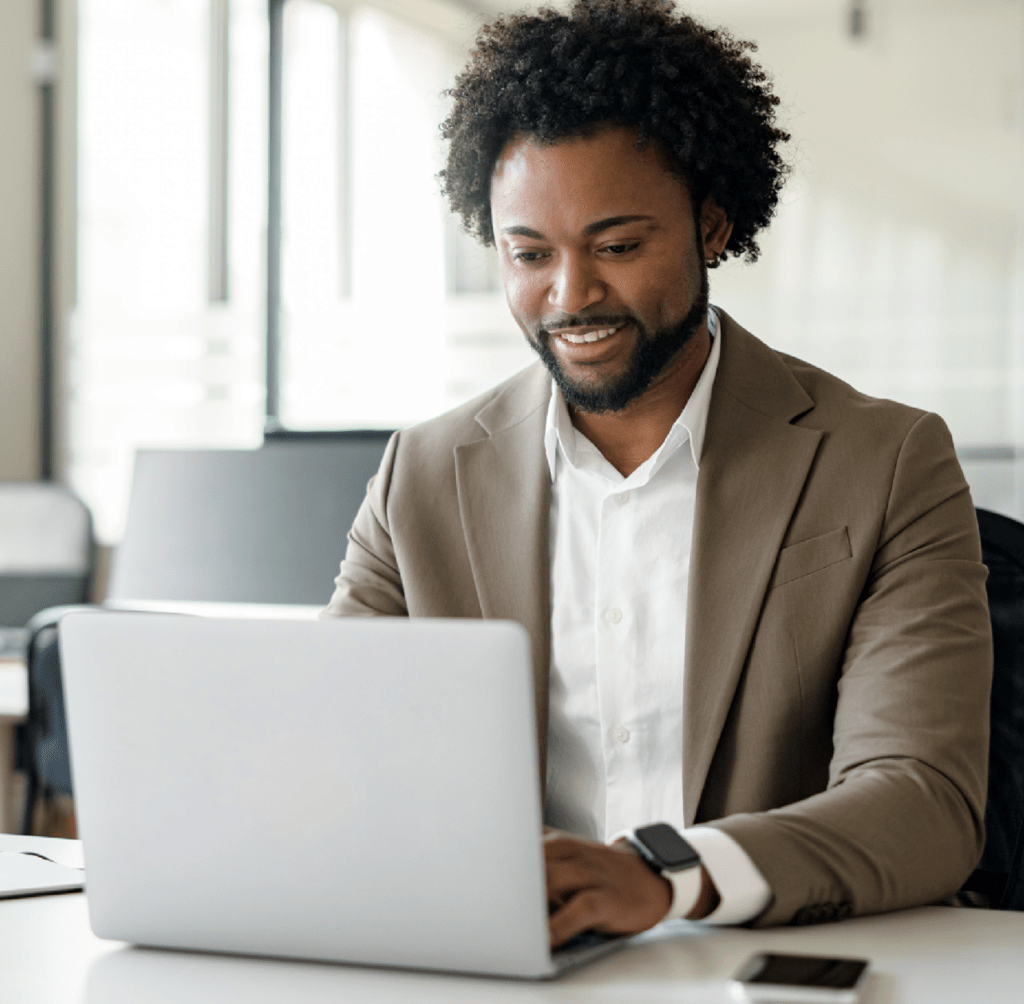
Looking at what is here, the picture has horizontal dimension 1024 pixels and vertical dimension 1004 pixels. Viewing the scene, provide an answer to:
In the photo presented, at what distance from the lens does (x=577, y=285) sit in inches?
55.1

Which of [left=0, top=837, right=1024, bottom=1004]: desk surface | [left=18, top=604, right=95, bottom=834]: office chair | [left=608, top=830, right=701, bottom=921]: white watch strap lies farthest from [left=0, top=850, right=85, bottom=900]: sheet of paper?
[left=18, top=604, right=95, bottom=834]: office chair

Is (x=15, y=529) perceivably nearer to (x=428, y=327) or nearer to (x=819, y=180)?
(x=428, y=327)

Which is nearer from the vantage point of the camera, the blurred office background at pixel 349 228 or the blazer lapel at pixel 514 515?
the blazer lapel at pixel 514 515

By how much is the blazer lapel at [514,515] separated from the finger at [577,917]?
1.57ft

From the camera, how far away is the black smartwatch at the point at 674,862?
3.06ft

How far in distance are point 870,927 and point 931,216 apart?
289 centimetres

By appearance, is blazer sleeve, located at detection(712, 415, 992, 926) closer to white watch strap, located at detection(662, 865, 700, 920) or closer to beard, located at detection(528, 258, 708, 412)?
white watch strap, located at detection(662, 865, 700, 920)

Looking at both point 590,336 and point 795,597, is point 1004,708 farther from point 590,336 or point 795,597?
point 590,336

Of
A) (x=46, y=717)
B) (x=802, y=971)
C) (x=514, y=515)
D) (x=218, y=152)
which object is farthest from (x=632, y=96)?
(x=218, y=152)

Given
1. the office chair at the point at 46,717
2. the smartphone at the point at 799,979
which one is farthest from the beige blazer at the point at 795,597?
Result: the office chair at the point at 46,717

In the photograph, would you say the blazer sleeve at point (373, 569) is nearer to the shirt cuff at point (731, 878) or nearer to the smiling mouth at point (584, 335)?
the smiling mouth at point (584, 335)

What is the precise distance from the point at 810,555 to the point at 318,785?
0.66 m

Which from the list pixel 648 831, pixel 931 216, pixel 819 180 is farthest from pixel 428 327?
pixel 648 831

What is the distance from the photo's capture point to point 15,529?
3771 mm
